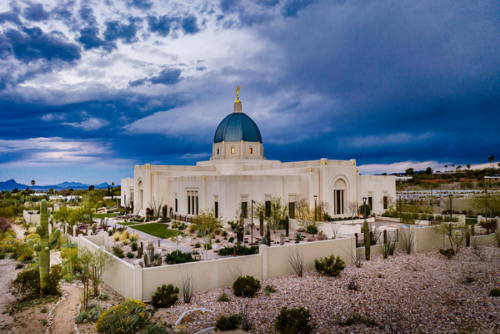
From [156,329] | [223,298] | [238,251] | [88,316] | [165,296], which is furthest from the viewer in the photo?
[238,251]

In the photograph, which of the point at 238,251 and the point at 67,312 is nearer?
the point at 67,312

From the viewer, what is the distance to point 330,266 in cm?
1463

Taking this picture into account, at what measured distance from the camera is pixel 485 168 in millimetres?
84125

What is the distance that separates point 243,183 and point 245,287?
1468cm

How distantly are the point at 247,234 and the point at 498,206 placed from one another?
19.8m

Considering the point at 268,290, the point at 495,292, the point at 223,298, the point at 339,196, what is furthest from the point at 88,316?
the point at 339,196

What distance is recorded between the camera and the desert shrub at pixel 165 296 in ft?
36.6

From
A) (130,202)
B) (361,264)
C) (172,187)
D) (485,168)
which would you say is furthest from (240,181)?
(485,168)

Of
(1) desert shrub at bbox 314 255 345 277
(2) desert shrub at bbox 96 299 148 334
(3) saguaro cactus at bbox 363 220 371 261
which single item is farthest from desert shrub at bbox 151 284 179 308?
(3) saguaro cactus at bbox 363 220 371 261

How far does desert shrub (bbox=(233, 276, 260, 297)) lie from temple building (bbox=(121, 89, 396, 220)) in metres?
13.4

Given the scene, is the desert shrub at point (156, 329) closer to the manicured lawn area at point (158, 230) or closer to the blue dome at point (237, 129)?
the manicured lawn area at point (158, 230)

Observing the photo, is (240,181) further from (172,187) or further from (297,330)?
(297,330)

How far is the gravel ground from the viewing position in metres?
9.50

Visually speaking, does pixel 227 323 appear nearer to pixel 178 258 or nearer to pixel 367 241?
pixel 178 258
